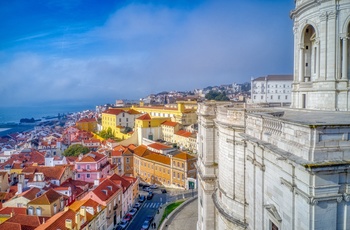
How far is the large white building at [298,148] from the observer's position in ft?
25.0

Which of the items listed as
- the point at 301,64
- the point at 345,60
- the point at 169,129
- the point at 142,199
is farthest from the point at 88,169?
the point at 345,60

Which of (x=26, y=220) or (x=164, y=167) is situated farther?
(x=164, y=167)

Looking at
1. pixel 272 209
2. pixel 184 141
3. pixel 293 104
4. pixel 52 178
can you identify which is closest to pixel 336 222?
pixel 272 209

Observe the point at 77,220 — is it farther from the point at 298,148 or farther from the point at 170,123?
the point at 170,123

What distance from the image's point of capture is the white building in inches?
3300

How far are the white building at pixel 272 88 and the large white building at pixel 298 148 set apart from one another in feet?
222

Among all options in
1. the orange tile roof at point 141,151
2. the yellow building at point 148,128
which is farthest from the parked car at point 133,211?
the yellow building at point 148,128

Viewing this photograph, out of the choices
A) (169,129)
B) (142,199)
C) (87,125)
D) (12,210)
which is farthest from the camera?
(87,125)

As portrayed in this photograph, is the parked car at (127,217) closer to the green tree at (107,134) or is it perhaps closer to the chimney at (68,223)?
the chimney at (68,223)

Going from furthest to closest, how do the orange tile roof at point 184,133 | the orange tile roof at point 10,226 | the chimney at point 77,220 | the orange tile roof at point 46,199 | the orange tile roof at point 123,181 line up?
the orange tile roof at point 184,133 < the orange tile roof at point 123,181 < the orange tile roof at point 46,199 < the chimney at point 77,220 < the orange tile roof at point 10,226

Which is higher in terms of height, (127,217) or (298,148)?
(298,148)

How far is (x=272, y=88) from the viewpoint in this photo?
86.5 meters

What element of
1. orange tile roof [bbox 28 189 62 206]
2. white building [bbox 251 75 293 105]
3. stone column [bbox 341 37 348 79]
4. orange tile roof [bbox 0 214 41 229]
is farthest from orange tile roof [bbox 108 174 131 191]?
white building [bbox 251 75 293 105]

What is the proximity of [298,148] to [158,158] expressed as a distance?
43.8 meters
